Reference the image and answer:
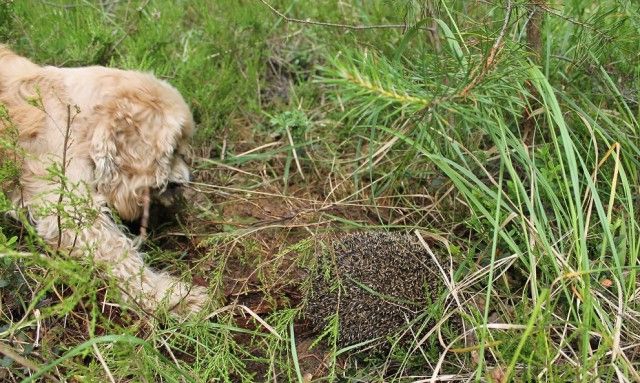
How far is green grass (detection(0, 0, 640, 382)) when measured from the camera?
8.63ft

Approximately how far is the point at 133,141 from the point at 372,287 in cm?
136

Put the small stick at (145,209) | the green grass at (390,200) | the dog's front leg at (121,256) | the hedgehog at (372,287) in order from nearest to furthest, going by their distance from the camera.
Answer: the green grass at (390,200), the hedgehog at (372,287), the dog's front leg at (121,256), the small stick at (145,209)

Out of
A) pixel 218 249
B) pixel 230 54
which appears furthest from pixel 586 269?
pixel 230 54

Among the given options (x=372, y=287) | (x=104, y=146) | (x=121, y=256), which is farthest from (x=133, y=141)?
(x=372, y=287)

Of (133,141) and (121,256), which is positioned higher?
(133,141)

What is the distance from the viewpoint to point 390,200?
373 cm

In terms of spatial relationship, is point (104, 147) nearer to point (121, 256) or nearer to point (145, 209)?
point (145, 209)

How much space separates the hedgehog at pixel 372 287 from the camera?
2836 millimetres

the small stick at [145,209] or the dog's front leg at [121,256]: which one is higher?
the small stick at [145,209]

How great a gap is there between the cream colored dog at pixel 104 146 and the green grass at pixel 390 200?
0.17 metres

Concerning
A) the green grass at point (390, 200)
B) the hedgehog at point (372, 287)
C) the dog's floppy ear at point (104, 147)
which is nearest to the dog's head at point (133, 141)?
the dog's floppy ear at point (104, 147)

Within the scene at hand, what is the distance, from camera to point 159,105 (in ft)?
11.0

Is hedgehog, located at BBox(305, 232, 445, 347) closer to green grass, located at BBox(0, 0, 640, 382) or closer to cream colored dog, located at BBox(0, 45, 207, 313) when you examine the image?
green grass, located at BBox(0, 0, 640, 382)

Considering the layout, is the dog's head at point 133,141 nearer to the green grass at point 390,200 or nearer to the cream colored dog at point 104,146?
the cream colored dog at point 104,146
